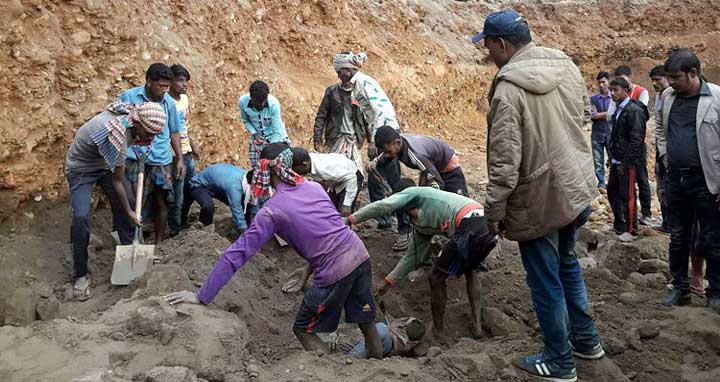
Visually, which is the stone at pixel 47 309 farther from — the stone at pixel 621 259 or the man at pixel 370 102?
the stone at pixel 621 259

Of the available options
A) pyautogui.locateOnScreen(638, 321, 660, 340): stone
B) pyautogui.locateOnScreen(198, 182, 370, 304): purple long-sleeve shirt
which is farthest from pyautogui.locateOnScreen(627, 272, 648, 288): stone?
pyautogui.locateOnScreen(198, 182, 370, 304): purple long-sleeve shirt

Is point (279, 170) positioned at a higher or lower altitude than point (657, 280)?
higher

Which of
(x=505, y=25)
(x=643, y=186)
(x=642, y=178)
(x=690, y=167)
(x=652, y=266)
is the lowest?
(x=652, y=266)

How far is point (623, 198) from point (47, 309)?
6201mm

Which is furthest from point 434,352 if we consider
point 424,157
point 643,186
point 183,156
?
point 643,186

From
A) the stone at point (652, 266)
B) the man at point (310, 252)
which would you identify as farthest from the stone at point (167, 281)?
the stone at point (652, 266)

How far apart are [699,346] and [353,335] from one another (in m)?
2.44

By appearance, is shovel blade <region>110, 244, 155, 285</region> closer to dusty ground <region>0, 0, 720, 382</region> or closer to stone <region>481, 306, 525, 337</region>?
dusty ground <region>0, 0, 720, 382</region>

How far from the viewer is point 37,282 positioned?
5621 millimetres

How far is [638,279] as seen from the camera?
6152 millimetres

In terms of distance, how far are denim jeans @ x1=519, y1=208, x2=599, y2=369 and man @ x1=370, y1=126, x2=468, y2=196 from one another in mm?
2246

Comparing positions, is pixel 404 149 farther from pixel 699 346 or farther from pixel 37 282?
pixel 37 282

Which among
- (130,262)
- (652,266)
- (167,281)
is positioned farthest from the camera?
(652,266)

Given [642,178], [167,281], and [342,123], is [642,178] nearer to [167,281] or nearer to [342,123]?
[342,123]
